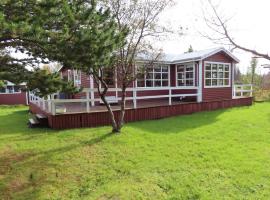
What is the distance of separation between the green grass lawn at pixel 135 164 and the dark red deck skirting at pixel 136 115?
542 mm

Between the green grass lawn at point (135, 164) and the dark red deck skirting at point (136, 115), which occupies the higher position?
the dark red deck skirting at point (136, 115)

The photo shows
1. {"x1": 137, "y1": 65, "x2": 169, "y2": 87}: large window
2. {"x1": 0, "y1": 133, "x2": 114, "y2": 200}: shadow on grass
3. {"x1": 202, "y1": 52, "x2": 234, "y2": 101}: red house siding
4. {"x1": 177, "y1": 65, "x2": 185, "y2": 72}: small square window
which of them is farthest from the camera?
{"x1": 177, "y1": 65, "x2": 185, "y2": 72}: small square window

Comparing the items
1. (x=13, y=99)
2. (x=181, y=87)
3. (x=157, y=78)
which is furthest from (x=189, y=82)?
(x=13, y=99)

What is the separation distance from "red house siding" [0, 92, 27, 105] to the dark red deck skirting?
41.0ft

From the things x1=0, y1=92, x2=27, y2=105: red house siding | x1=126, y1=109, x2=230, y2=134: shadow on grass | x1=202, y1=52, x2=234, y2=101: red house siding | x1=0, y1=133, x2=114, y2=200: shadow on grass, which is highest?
x1=202, y1=52, x2=234, y2=101: red house siding

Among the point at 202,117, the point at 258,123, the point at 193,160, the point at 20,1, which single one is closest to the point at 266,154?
the point at 193,160

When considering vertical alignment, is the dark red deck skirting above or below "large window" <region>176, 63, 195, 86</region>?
below

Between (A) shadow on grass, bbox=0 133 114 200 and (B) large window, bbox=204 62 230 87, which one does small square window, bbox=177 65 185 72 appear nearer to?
(B) large window, bbox=204 62 230 87

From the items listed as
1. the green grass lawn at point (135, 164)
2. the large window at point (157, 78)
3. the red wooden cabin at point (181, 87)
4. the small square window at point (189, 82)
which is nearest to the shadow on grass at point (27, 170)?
the green grass lawn at point (135, 164)

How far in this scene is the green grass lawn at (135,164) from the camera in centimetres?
486

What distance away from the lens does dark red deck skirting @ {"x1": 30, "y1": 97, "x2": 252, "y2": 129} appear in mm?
8742

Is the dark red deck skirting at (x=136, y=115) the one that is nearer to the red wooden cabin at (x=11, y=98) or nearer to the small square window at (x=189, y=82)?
the small square window at (x=189, y=82)

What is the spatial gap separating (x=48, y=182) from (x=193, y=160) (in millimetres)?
3323

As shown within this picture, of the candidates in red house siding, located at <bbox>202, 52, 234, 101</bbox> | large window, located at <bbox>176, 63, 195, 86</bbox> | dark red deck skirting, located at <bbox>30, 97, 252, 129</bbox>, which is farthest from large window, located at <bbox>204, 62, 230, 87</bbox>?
dark red deck skirting, located at <bbox>30, 97, 252, 129</bbox>
